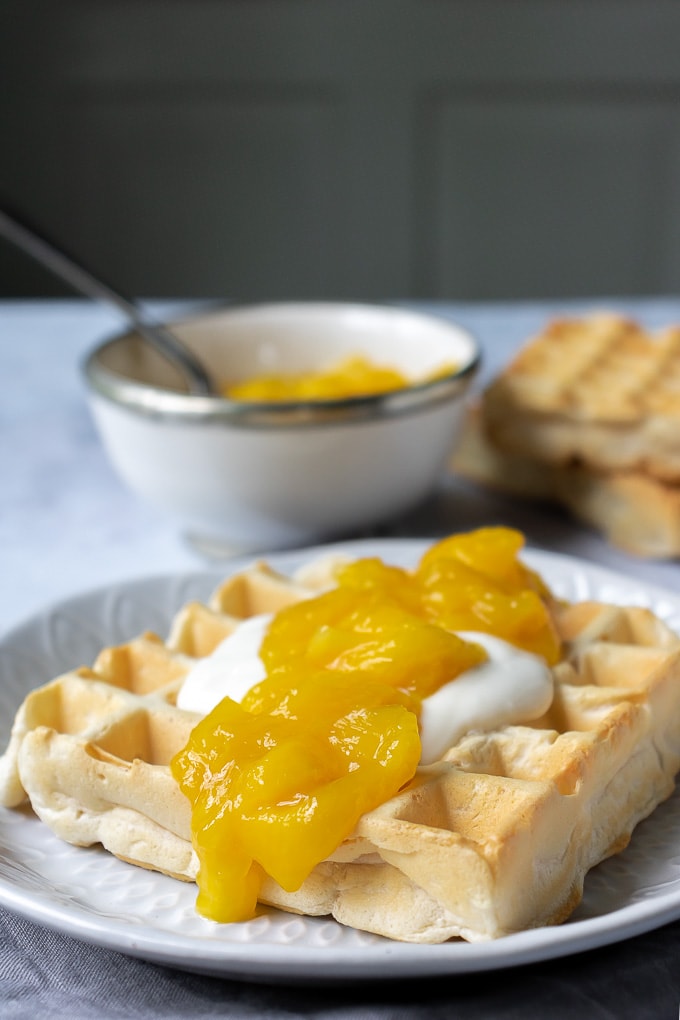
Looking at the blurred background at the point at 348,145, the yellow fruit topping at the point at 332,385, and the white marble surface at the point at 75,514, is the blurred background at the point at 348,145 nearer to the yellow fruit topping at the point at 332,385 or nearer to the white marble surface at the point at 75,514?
the white marble surface at the point at 75,514

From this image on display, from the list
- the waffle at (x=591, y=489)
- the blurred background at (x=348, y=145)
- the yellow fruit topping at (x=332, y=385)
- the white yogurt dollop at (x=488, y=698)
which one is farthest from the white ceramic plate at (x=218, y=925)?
the blurred background at (x=348, y=145)

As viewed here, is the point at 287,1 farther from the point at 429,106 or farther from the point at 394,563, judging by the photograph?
the point at 394,563

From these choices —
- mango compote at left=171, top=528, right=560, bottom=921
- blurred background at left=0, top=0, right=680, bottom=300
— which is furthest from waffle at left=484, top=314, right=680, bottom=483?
blurred background at left=0, top=0, right=680, bottom=300

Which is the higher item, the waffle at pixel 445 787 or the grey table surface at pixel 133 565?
the waffle at pixel 445 787

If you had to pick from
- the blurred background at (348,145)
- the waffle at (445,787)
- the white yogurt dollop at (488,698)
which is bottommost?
the blurred background at (348,145)

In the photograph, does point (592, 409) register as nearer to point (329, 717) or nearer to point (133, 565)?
point (133, 565)

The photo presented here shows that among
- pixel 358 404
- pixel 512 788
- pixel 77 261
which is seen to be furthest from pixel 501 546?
pixel 77 261
